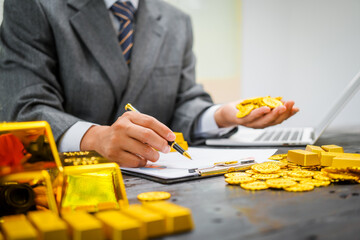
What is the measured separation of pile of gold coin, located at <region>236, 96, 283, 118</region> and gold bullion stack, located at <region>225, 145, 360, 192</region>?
392mm

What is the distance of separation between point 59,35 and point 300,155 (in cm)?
99

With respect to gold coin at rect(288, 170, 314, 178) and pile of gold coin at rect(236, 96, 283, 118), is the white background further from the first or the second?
gold coin at rect(288, 170, 314, 178)

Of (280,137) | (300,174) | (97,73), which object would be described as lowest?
(280,137)

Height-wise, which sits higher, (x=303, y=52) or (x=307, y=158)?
(x=303, y=52)

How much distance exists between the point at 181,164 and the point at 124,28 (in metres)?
0.85

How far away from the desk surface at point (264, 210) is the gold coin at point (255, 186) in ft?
0.04

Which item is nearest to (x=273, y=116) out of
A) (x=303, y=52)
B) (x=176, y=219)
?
(x=176, y=219)

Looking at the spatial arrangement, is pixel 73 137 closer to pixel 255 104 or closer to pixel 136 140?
pixel 136 140

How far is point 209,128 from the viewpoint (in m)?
1.45

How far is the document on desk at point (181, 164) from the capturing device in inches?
28.2

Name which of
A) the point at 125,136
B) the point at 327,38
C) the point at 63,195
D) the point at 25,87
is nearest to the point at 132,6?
the point at 25,87

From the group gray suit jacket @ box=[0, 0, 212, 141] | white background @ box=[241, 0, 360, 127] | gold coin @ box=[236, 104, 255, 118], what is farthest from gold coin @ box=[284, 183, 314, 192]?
white background @ box=[241, 0, 360, 127]

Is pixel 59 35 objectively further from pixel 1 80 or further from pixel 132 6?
pixel 132 6

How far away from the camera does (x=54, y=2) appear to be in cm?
133
